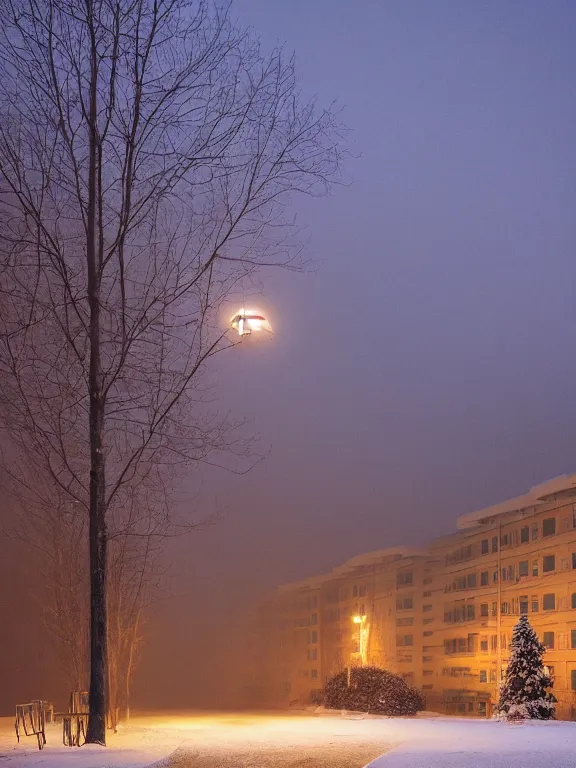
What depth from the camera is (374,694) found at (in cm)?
1805

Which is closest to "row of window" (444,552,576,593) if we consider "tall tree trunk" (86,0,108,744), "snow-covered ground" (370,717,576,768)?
"snow-covered ground" (370,717,576,768)

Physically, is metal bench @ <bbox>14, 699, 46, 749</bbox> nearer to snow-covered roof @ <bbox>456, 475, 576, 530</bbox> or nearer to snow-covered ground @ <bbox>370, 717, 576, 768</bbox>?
snow-covered ground @ <bbox>370, 717, 576, 768</bbox>

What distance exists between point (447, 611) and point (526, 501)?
3511mm

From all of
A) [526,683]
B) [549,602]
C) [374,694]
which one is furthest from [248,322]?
[549,602]

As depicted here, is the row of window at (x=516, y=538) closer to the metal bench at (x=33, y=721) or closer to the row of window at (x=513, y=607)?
the row of window at (x=513, y=607)

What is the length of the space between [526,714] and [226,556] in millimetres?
10919

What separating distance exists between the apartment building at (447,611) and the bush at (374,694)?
214 cm

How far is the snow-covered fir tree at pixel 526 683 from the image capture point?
572 inches

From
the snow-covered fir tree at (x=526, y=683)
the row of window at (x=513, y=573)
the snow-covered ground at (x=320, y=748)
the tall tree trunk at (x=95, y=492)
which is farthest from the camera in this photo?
the row of window at (x=513, y=573)

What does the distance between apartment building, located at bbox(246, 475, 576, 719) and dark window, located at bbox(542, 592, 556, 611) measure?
2cm

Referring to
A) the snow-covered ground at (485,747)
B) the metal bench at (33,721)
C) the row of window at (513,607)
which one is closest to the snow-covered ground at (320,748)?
the snow-covered ground at (485,747)

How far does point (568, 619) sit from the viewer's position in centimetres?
1773

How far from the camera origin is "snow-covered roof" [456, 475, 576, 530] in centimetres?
1817

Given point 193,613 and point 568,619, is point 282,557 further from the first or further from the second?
point 568,619
